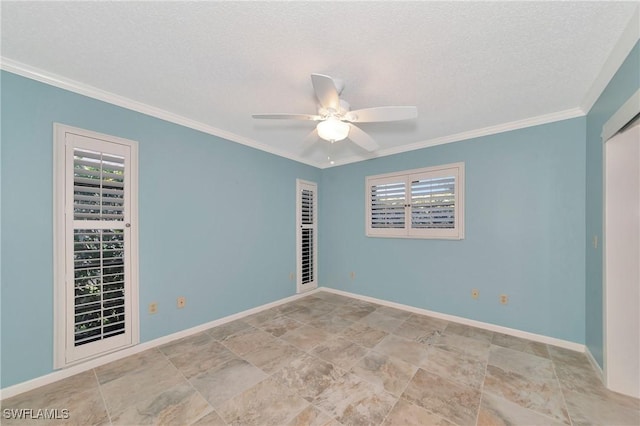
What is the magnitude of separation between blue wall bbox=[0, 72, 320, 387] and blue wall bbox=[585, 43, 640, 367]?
3443mm

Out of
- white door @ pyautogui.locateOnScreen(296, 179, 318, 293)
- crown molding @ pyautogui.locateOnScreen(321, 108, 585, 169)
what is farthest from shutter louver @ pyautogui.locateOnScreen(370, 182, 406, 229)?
white door @ pyautogui.locateOnScreen(296, 179, 318, 293)

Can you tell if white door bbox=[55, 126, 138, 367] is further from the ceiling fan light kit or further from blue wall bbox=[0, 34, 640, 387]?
the ceiling fan light kit

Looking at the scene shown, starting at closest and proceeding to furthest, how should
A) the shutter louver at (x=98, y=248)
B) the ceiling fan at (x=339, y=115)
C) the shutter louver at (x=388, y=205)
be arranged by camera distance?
the ceiling fan at (x=339, y=115)
the shutter louver at (x=98, y=248)
the shutter louver at (x=388, y=205)

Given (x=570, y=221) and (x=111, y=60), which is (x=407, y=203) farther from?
(x=111, y=60)

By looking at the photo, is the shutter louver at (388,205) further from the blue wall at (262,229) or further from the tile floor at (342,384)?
the tile floor at (342,384)

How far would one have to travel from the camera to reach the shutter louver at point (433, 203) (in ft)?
10.2

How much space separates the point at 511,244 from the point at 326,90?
2.73 meters

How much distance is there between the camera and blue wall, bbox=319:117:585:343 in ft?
7.82

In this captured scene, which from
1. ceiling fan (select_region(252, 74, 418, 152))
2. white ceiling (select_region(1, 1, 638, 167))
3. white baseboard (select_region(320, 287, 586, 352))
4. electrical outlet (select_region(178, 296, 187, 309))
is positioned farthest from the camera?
electrical outlet (select_region(178, 296, 187, 309))

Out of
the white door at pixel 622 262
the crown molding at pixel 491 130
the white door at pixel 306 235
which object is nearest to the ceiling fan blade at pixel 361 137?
the crown molding at pixel 491 130

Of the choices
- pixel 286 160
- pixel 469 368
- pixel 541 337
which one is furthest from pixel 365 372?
pixel 286 160

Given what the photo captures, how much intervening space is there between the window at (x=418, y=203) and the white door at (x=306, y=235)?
1054 mm

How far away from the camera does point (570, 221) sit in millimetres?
2385

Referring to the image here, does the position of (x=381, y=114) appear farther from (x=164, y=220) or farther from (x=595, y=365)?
(x=595, y=365)
